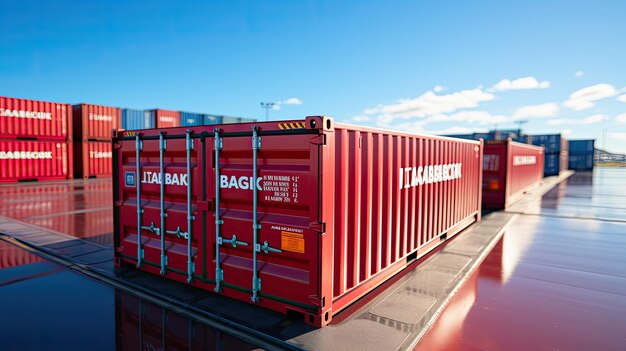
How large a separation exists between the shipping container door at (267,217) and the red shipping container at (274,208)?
0.05 ft

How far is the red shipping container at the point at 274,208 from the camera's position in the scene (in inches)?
170

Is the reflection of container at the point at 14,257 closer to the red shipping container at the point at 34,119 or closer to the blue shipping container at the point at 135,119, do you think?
the red shipping container at the point at 34,119

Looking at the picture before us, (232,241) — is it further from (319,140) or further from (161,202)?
(319,140)

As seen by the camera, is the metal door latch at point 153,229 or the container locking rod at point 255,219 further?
the metal door latch at point 153,229

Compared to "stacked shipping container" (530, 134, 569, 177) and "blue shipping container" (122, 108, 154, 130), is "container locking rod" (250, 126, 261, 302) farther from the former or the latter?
"stacked shipping container" (530, 134, 569, 177)

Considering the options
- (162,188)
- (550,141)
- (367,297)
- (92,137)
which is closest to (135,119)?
(92,137)

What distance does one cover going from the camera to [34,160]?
77.3 ft

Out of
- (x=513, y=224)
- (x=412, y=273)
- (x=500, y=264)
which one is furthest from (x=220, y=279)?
(x=513, y=224)

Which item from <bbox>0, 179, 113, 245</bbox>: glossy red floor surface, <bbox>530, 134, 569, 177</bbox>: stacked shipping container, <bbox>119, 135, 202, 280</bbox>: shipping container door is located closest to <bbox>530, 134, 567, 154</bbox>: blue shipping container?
<bbox>530, 134, 569, 177</bbox>: stacked shipping container

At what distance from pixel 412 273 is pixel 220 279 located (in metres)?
3.43

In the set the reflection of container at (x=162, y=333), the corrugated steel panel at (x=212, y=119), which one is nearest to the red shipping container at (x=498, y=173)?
the reflection of container at (x=162, y=333)

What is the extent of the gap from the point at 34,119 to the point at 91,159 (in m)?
4.89

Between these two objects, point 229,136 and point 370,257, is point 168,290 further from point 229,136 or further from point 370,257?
point 370,257

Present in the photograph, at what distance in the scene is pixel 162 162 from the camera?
18.2 ft
